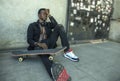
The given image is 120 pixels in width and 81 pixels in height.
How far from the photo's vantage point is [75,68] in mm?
2904

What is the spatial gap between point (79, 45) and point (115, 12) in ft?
5.66

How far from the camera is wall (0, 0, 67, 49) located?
10.9ft

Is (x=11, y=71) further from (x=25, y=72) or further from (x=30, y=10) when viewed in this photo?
(x=30, y=10)

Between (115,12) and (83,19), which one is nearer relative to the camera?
(83,19)

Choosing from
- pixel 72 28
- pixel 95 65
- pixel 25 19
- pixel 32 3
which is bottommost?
pixel 95 65

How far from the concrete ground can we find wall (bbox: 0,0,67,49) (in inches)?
11.0

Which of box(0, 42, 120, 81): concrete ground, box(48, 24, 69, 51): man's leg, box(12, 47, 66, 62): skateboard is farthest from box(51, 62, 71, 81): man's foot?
box(48, 24, 69, 51): man's leg

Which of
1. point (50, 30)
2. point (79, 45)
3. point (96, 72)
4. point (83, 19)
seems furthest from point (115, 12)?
point (96, 72)

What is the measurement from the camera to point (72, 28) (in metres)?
4.25

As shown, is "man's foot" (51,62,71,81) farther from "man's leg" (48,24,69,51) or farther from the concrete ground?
"man's leg" (48,24,69,51)

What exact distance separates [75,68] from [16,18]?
150cm

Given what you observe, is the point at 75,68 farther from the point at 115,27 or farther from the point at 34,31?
the point at 115,27

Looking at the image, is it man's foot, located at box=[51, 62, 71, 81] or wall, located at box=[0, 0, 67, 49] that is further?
wall, located at box=[0, 0, 67, 49]

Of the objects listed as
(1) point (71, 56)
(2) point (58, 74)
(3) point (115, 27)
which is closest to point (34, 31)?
(1) point (71, 56)
